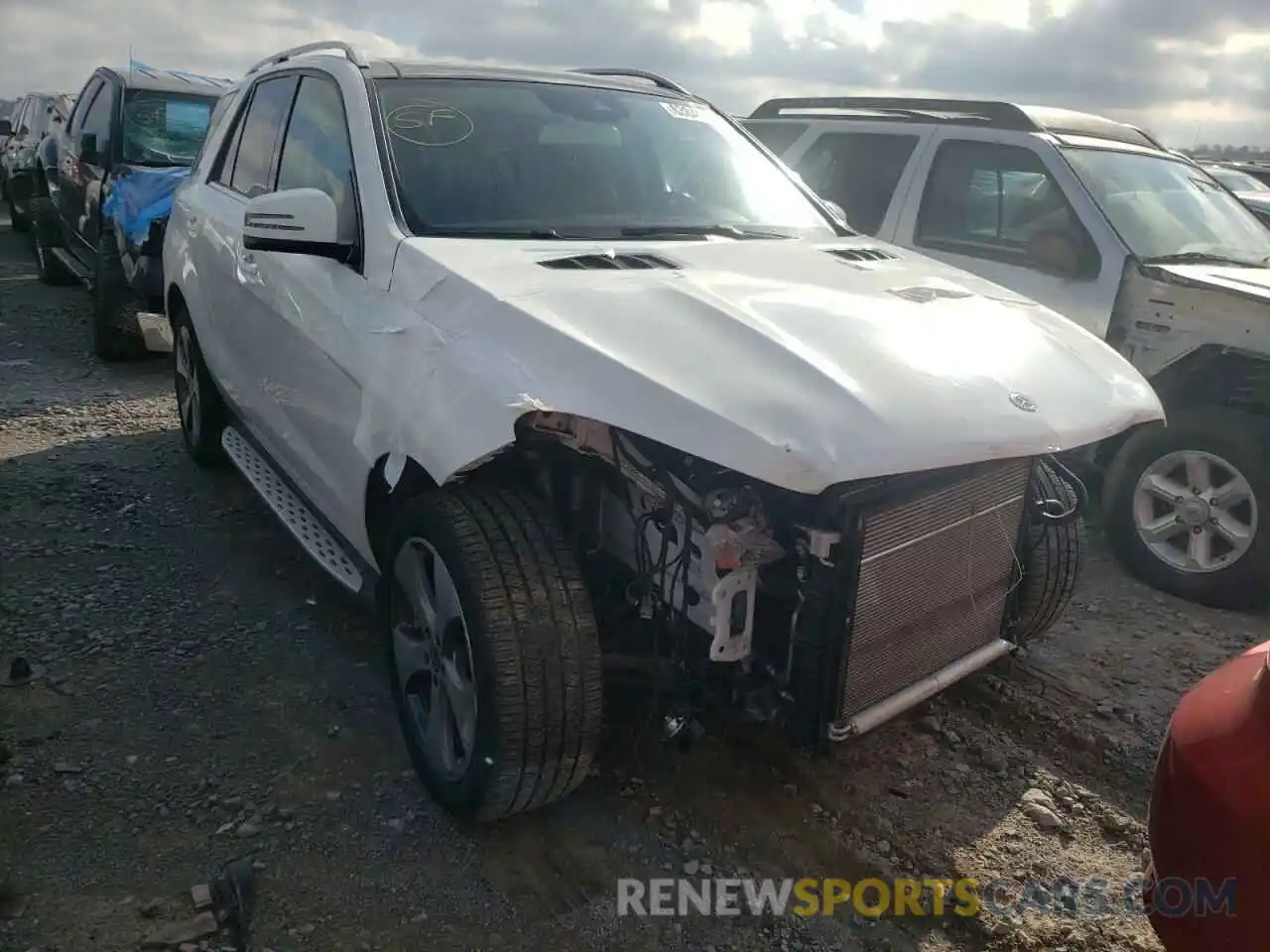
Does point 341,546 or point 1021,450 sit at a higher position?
point 1021,450

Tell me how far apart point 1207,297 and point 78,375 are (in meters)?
6.59

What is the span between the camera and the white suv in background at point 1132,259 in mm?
4426

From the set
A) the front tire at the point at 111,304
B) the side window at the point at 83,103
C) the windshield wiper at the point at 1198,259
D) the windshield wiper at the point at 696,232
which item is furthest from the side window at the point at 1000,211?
the side window at the point at 83,103

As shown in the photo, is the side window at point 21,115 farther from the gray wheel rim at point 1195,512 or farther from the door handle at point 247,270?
the gray wheel rim at point 1195,512

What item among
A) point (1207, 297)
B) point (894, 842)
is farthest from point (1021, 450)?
point (1207, 297)

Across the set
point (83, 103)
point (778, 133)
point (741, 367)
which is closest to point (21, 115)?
point (83, 103)

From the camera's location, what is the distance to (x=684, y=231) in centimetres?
340

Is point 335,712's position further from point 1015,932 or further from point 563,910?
point 1015,932

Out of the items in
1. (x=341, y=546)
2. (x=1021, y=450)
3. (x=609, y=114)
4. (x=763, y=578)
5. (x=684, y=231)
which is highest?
(x=609, y=114)

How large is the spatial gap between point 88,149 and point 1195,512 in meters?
7.78

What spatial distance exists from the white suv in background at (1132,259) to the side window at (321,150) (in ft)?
10.7

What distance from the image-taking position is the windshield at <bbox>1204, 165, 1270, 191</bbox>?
12289 millimetres

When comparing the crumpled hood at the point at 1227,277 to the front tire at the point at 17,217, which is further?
the front tire at the point at 17,217

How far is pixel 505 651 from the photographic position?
2.39m
